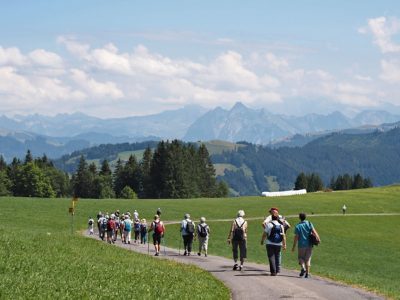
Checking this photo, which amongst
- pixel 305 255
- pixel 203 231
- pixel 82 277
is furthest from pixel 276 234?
pixel 203 231

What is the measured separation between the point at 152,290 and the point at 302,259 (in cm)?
962

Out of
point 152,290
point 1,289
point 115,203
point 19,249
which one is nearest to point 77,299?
point 1,289

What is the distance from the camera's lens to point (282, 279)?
2241 centimetres

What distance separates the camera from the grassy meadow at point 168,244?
53.5 ft

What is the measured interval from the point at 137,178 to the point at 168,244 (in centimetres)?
9790

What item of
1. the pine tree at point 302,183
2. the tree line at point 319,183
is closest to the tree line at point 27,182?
the pine tree at point 302,183

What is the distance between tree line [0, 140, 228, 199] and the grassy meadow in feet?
122

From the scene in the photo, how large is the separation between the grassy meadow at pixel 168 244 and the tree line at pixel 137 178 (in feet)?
122

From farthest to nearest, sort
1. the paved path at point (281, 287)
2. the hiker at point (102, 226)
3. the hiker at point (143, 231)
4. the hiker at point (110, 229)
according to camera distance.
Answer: the hiker at point (102, 226), the hiker at point (143, 231), the hiker at point (110, 229), the paved path at point (281, 287)

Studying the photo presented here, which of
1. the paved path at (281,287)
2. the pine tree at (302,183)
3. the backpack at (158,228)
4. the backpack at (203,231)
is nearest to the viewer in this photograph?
the paved path at (281,287)

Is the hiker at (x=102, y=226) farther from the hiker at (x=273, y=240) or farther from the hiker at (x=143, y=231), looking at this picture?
the hiker at (x=273, y=240)

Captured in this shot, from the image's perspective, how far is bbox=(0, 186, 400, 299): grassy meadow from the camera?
53.5 ft

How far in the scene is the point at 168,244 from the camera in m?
48.2

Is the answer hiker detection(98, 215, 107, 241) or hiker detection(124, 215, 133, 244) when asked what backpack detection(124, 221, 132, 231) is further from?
hiker detection(98, 215, 107, 241)
